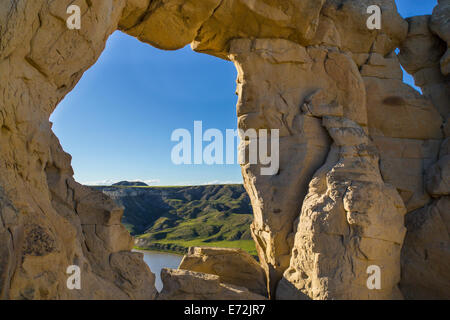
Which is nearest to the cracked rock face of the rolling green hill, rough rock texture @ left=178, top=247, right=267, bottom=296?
rough rock texture @ left=178, top=247, right=267, bottom=296

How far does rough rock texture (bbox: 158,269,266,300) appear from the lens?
5684 mm

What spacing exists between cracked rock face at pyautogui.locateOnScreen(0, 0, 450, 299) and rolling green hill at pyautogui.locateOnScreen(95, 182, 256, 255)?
13904 millimetres

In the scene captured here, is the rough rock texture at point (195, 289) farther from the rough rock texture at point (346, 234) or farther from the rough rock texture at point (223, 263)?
the rough rock texture at point (223, 263)

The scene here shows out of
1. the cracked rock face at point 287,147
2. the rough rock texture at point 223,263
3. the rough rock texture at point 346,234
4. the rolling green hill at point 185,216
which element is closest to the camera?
the cracked rock face at point 287,147

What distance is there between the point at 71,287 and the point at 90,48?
326 cm

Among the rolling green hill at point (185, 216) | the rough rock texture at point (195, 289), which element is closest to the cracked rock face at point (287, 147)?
the rough rock texture at point (195, 289)

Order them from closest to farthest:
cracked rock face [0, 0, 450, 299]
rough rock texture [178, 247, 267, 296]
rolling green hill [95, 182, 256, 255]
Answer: cracked rock face [0, 0, 450, 299] → rough rock texture [178, 247, 267, 296] → rolling green hill [95, 182, 256, 255]

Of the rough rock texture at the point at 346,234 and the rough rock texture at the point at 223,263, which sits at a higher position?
the rough rock texture at the point at 346,234

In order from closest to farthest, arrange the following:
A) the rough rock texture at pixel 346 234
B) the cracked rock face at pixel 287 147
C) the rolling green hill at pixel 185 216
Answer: the cracked rock face at pixel 287 147 → the rough rock texture at pixel 346 234 → the rolling green hill at pixel 185 216

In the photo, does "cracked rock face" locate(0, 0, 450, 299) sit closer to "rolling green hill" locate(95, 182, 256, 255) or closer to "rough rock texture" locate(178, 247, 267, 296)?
"rough rock texture" locate(178, 247, 267, 296)

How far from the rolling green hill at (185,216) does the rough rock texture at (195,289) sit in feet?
47.6

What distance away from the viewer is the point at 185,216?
31438 millimetres

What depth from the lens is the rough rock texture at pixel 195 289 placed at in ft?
18.6

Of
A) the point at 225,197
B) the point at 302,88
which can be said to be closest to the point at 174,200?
the point at 225,197
